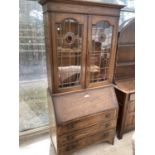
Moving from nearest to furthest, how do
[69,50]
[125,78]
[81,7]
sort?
1. [81,7]
2. [69,50]
3. [125,78]

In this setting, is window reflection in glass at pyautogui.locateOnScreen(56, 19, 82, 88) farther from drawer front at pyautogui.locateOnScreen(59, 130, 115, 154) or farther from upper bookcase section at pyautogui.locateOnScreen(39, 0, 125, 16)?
drawer front at pyautogui.locateOnScreen(59, 130, 115, 154)

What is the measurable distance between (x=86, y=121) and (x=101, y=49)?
0.86 metres

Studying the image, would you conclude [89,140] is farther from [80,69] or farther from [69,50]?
[69,50]

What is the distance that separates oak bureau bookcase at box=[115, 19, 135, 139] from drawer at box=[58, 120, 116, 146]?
245 millimetres

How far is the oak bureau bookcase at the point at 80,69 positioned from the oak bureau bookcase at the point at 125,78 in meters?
0.20

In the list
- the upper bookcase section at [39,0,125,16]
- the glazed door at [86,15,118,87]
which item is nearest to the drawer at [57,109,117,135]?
the glazed door at [86,15,118,87]

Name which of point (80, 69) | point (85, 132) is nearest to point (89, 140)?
point (85, 132)

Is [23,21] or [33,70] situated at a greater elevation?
[23,21]

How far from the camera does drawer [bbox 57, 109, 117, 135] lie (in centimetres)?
163

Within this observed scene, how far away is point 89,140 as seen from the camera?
1.86 metres

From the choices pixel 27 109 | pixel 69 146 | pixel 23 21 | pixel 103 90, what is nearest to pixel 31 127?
pixel 27 109
